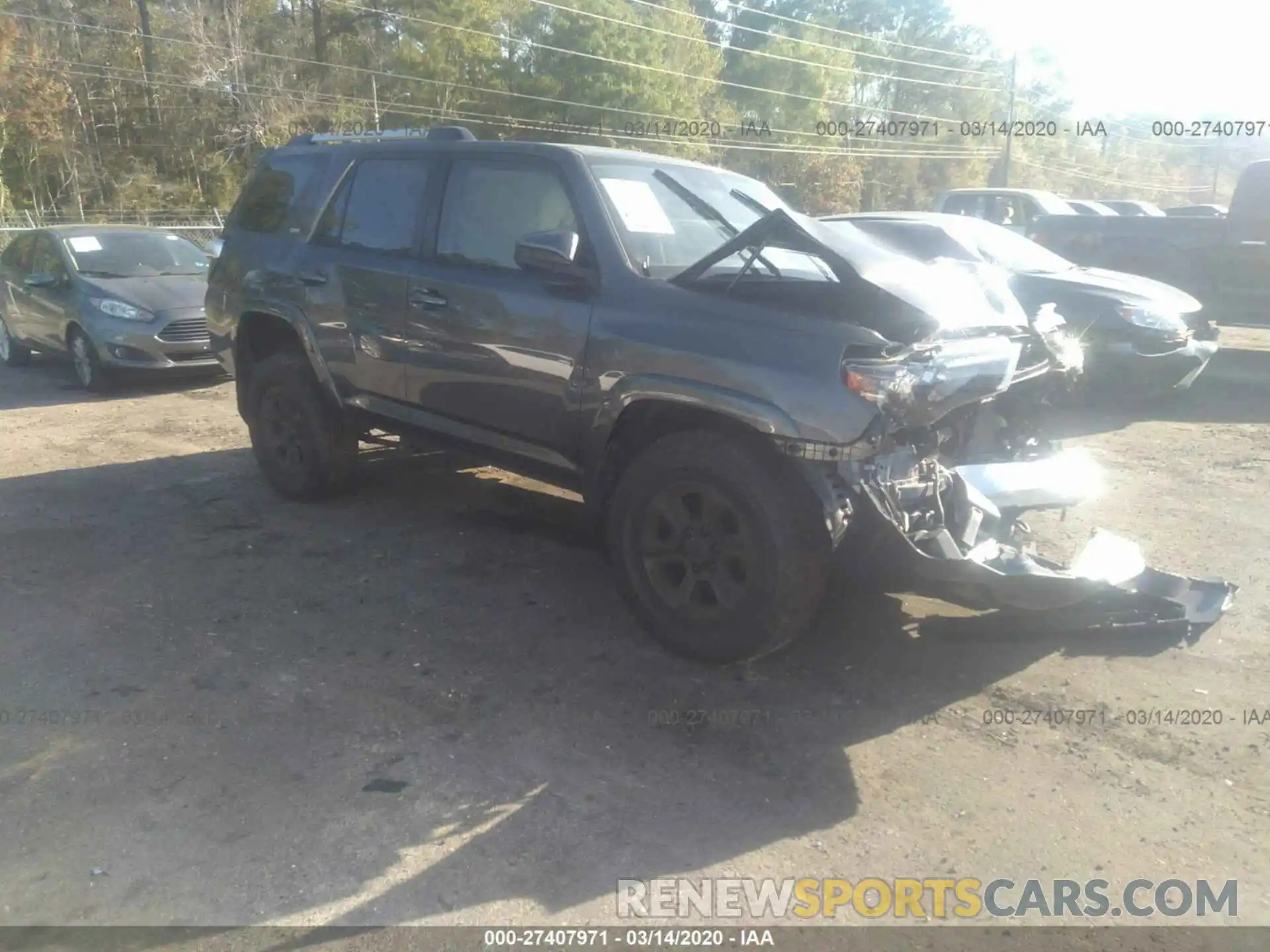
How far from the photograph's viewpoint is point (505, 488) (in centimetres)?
673

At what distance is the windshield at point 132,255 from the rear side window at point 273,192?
522 centimetres

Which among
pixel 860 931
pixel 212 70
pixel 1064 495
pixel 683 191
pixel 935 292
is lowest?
pixel 860 931

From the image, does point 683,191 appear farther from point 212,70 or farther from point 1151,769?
point 212,70

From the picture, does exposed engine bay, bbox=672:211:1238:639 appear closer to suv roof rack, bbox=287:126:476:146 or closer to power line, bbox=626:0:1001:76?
suv roof rack, bbox=287:126:476:146

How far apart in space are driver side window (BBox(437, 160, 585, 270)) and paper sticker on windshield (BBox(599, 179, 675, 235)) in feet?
0.68

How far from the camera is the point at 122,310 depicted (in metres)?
10.1

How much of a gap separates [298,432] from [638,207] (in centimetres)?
273

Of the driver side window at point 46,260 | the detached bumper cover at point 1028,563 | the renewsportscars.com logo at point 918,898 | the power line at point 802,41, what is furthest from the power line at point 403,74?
the renewsportscars.com logo at point 918,898

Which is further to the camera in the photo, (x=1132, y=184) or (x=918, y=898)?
(x=1132, y=184)

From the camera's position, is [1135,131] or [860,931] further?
[1135,131]

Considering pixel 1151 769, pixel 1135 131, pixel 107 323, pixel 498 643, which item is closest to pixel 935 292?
pixel 1151 769

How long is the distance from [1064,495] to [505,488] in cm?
365

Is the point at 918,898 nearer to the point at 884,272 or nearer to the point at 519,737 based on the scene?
the point at 519,737

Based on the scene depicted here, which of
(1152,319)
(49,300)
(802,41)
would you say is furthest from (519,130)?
(1152,319)
